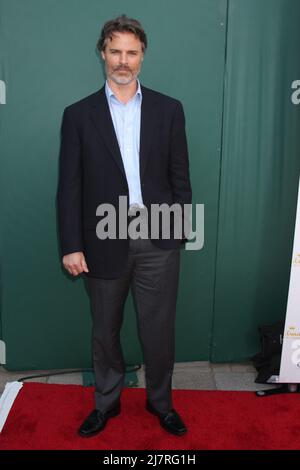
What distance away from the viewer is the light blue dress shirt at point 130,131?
2.03 metres

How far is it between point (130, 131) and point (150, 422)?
1.26 meters

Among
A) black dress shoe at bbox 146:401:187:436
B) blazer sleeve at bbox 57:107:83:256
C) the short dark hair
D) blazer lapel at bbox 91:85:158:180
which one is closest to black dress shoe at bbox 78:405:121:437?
black dress shoe at bbox 146:401:187:436

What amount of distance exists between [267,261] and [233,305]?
30cm

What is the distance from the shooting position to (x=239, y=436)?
2213 mm

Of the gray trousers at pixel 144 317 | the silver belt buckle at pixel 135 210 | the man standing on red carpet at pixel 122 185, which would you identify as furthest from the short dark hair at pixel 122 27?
the gray trousers at pixel 144 317

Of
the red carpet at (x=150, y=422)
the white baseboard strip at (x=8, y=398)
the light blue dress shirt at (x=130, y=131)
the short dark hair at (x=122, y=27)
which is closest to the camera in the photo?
the short dark hair at (x=122, y=27)

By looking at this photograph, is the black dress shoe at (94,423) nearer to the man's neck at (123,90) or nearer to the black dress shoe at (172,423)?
the black dress shoe at (172,423)

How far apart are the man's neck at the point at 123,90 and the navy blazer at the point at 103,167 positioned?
49 mm

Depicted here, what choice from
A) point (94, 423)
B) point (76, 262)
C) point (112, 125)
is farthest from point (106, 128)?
point (94, 423)

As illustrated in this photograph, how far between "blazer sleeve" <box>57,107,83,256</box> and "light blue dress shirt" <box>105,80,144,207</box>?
17cm
